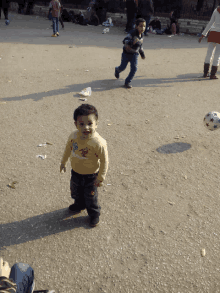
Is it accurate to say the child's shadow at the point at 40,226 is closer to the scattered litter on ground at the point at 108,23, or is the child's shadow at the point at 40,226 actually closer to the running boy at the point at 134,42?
the running boy at the point at 134,42

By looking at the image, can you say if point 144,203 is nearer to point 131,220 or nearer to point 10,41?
point 131,220

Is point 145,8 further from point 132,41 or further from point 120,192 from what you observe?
point 120,192

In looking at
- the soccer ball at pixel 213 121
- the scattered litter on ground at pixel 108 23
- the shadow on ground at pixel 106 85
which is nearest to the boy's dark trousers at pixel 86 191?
the soccer ball at pixel 213 121

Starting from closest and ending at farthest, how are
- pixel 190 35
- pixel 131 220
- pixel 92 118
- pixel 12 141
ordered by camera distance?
pixel 92 118, pixel 131 220, pixel 12 141, pixel 190 35

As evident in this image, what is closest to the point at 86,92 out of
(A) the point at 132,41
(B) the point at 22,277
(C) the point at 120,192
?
(A) the point at 132,41

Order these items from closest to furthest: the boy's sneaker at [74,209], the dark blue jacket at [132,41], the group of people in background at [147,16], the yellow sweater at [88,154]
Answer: the yellow sweater at [88,154] < the boy's sneaker at [74,209] < the dark blue jacket at [132,41] < the group of people in background at [147,16]

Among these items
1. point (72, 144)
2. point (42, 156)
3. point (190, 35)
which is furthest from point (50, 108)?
point (190, 35)

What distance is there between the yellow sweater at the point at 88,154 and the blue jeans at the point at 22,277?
1167mm

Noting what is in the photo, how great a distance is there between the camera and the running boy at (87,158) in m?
2.45

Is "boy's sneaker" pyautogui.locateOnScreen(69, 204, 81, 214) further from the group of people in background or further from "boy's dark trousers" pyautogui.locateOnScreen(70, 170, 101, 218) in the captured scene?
the group of people in background

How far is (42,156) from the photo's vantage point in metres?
4.25

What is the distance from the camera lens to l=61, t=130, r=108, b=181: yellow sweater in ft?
8.41

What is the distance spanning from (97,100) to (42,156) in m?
2.75

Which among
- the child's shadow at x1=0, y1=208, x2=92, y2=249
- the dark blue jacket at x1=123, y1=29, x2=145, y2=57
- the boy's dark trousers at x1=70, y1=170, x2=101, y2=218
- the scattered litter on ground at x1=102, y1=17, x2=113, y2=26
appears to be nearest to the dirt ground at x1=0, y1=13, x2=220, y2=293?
the child's shadow at x1=0, y1=208, x2=92, y2=249
